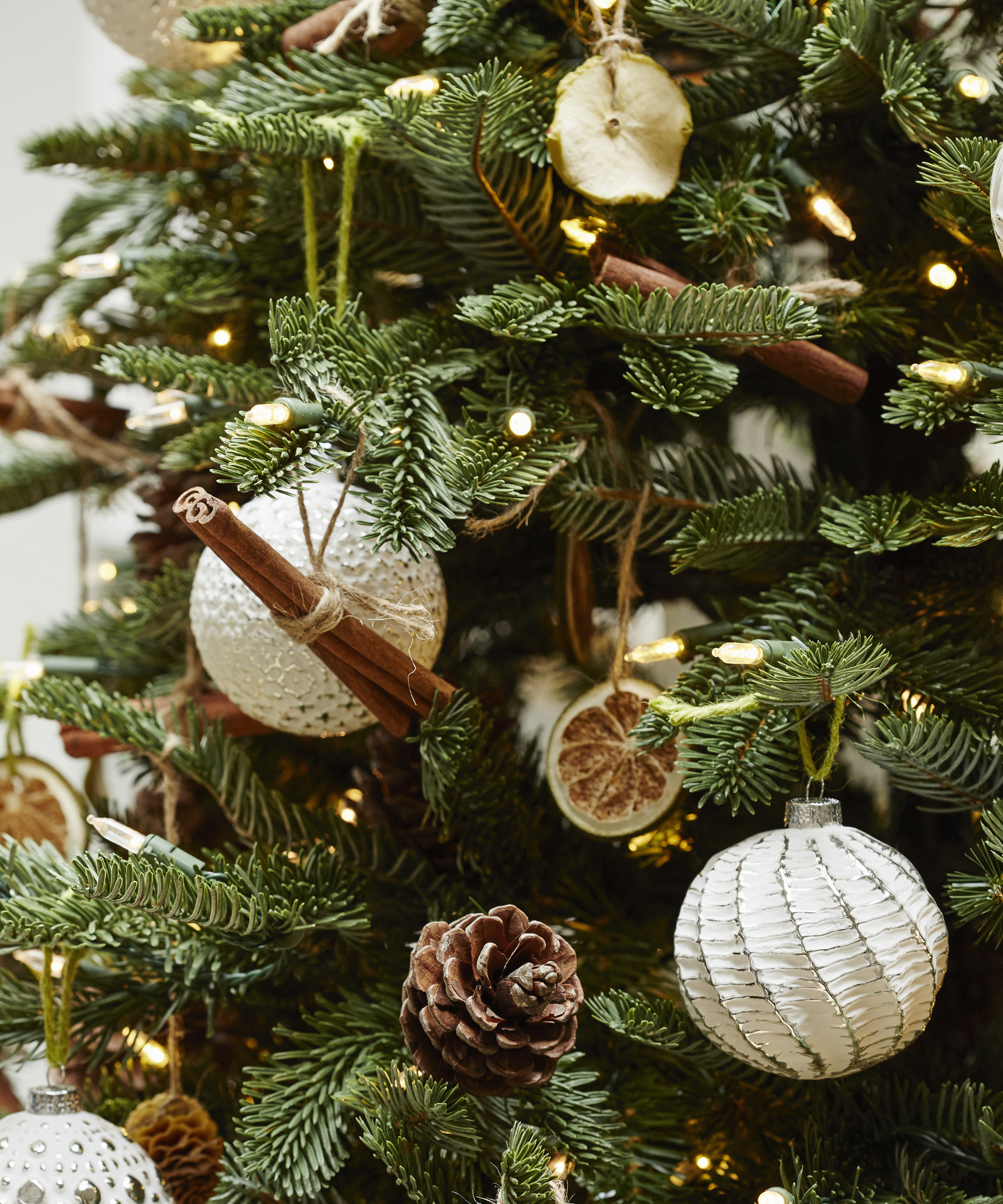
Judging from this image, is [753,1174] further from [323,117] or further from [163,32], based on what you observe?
[163,32]

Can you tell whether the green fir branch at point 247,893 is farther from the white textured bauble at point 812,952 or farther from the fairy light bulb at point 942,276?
the fairy light bulb at point 942,276

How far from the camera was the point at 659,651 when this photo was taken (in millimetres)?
457

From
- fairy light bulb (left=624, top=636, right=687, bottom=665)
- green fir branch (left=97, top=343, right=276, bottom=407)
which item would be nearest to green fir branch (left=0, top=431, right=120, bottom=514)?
green fir branch (left=97, top=343, right=276, bottom=407)

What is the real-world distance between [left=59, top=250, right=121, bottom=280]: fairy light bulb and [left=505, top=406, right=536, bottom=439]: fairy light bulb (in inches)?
12.7

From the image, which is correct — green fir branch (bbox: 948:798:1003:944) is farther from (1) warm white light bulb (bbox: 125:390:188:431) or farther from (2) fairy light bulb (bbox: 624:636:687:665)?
(1) warm white light bulb (bbox: 125:390:188:431)

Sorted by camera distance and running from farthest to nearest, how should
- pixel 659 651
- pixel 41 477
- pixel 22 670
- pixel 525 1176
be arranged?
pixel 41 477 < pixel 22 670 < pixel 659 651 < pixel 525 1176

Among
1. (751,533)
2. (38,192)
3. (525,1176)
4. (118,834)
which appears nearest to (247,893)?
A: (118,834)

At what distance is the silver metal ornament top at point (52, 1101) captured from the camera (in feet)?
1.51

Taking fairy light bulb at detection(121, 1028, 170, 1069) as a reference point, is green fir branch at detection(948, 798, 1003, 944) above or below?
above

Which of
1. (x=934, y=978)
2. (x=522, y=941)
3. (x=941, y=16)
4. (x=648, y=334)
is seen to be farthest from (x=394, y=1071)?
(x=941, y=16)

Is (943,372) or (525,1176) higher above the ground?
(943,372)

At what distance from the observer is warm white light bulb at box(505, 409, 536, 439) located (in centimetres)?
44

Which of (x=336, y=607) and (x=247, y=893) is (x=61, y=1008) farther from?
(x=336, y=607)

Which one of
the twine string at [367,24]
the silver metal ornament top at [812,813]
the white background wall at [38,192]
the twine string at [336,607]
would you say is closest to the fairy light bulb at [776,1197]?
the silver metal ornament top at [812,813]
